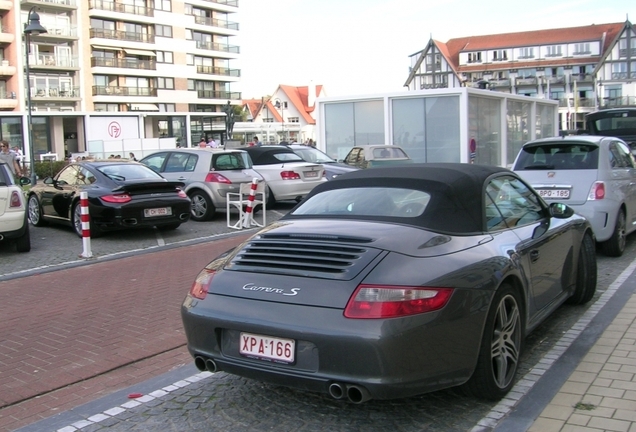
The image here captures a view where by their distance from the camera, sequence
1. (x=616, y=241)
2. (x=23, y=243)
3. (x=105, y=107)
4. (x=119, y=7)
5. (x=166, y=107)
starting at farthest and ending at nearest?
1. (x=166, y=107)
2. (x=119, y=7)
3. (x=105, y=107)
4. (x=23, y=243)
5. (x=616, y=241)

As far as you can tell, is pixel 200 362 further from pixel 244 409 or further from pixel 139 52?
pixel 139 52

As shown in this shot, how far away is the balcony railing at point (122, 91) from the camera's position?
6756cm

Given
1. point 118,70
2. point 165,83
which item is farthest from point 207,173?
point 165,83

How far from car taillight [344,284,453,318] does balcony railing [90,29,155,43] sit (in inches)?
2725

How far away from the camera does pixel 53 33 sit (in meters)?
62.1

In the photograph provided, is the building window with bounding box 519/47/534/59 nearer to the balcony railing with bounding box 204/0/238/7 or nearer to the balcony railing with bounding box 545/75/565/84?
the balcony railing with bounding box 545/75/565/84

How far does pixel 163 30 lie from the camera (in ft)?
245

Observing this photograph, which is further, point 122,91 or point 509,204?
point 122,91

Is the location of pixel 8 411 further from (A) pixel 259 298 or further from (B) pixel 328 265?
(B) pixel 328 265

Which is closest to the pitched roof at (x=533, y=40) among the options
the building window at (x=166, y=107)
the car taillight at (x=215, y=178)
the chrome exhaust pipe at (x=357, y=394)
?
the building window at (x=166, y=107)

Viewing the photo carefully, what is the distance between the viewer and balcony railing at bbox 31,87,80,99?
198 ft

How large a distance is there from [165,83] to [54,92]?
1526cm

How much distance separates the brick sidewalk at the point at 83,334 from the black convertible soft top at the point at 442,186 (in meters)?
1.84

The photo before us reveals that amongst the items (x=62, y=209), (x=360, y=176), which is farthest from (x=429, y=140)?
(x=360, y=176)
